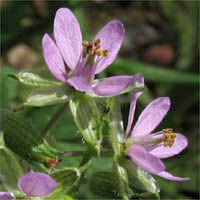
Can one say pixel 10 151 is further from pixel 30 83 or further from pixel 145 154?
pixel 145 154

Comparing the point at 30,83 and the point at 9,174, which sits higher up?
the point at 30,83

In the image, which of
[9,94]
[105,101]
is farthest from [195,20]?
[105,101]

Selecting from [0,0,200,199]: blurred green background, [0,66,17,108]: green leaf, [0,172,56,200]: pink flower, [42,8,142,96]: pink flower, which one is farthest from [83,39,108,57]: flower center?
[0,66,17,108]: green leaf

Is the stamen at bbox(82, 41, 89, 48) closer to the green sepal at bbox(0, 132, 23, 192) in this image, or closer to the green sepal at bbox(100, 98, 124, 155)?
the green sepal at bbox(100, 98, 124, 155)

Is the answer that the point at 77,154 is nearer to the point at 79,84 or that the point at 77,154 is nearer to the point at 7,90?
the point at 79,84

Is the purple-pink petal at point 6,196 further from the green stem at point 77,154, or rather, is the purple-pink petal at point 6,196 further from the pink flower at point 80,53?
the pink flower at point 80,53

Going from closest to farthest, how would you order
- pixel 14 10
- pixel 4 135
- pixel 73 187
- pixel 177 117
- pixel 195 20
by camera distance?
1. pixel 73 187
2. pixel 4 135
3. pixel 14 10
4. pixel 177 117
5. pixel 195 20

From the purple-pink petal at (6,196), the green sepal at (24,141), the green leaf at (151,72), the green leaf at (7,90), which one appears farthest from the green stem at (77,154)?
the green leaf at (151,72)

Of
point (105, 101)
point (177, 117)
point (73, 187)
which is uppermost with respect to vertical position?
point (105, 101)
